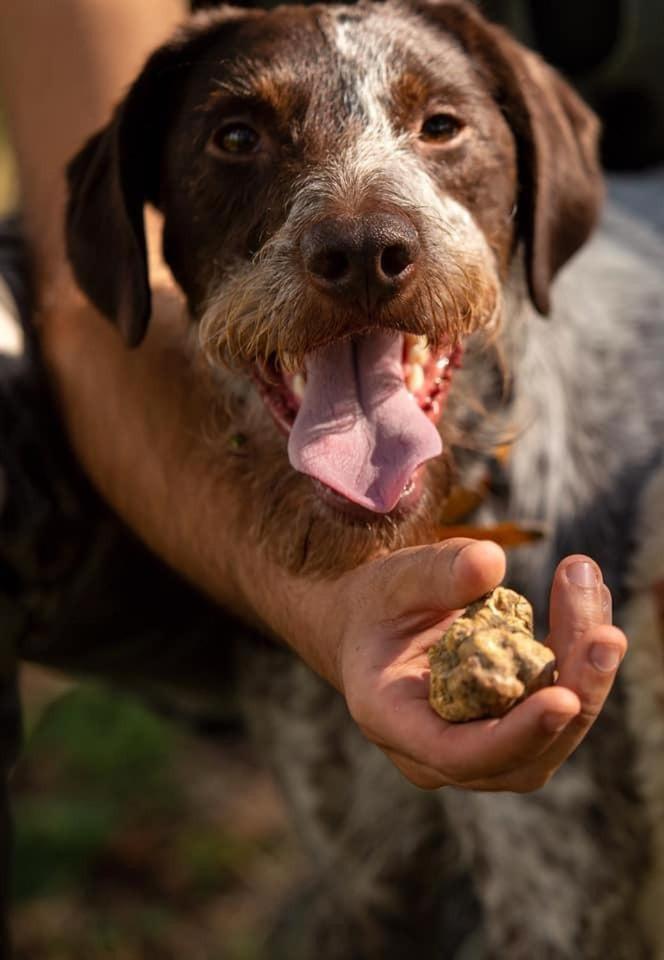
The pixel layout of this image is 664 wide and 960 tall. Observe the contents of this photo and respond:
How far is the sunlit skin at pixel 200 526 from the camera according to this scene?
169 cm

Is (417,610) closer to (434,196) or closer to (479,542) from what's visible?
(479,542)

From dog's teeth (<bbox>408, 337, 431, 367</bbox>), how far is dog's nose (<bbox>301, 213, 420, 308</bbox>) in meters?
0.22

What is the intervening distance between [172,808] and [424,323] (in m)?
2.29

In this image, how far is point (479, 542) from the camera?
1.75 m

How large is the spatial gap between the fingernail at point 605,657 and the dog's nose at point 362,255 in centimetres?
75

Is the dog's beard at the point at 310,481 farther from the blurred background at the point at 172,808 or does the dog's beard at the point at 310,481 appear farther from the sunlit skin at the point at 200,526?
the blurred background at the point at 172,808

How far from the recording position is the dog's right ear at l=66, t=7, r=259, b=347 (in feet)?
8.81

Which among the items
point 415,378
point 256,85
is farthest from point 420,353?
point 256,85

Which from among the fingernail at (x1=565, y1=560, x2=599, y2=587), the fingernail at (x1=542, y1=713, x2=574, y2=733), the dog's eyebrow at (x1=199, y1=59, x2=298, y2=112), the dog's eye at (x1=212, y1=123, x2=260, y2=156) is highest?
the dog's eyebrow at (x1=199, y1=59, x2=298, y2=112)

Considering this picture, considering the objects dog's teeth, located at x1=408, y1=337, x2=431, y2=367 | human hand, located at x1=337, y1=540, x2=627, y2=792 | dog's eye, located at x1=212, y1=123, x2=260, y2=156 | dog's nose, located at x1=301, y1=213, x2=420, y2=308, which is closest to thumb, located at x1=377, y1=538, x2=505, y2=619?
human hand, located at x1=337, y1=540, x2=627, y2=792

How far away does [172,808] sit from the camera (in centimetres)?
409

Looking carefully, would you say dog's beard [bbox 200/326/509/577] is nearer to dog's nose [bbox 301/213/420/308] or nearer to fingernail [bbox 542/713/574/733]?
dog's nose [bbox 301/213/420/308]

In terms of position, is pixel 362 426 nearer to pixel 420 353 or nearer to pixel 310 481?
pixel 310 481

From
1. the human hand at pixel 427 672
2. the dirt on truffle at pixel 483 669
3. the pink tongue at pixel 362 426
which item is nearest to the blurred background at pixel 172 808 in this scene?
the pink tongue at pixel 362 426
